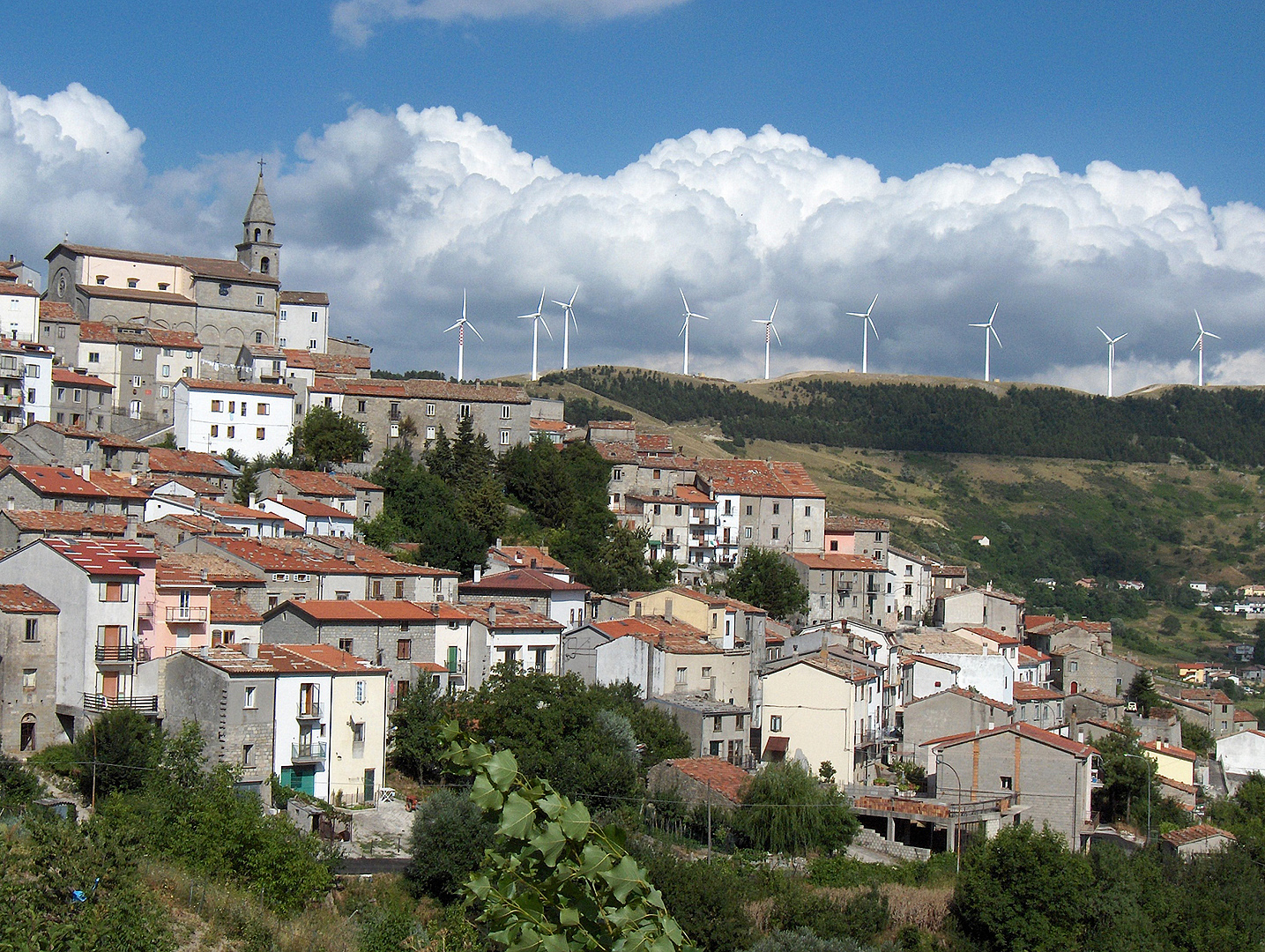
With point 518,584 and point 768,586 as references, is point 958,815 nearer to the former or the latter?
point 518,584

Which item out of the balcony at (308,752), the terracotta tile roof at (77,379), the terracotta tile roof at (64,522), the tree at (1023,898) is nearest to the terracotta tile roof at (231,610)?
the terracotta tile roof at (64,522)

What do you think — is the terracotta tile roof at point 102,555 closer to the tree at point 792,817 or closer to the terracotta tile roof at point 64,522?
the terracotta tile roof at point 64,522

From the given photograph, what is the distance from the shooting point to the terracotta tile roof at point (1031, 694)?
62.3 m

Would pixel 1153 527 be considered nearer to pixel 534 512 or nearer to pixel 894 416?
pixel 894 416

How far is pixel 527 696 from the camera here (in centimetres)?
4325

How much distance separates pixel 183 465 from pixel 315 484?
6.44m

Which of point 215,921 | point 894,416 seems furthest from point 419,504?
point 894,416

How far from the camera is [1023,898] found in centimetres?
3691

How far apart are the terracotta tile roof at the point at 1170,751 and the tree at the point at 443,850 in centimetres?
3612

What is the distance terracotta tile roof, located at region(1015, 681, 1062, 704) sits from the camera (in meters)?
62.3

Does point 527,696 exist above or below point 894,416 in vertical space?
below

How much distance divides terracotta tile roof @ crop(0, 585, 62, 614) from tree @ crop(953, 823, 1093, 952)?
27.8 meters

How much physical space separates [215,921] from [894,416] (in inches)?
6571

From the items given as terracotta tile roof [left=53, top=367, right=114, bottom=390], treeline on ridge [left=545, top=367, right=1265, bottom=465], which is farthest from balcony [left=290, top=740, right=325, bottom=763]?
treeline on ridge [left=545, top=367, right=1265, bottom=465]
